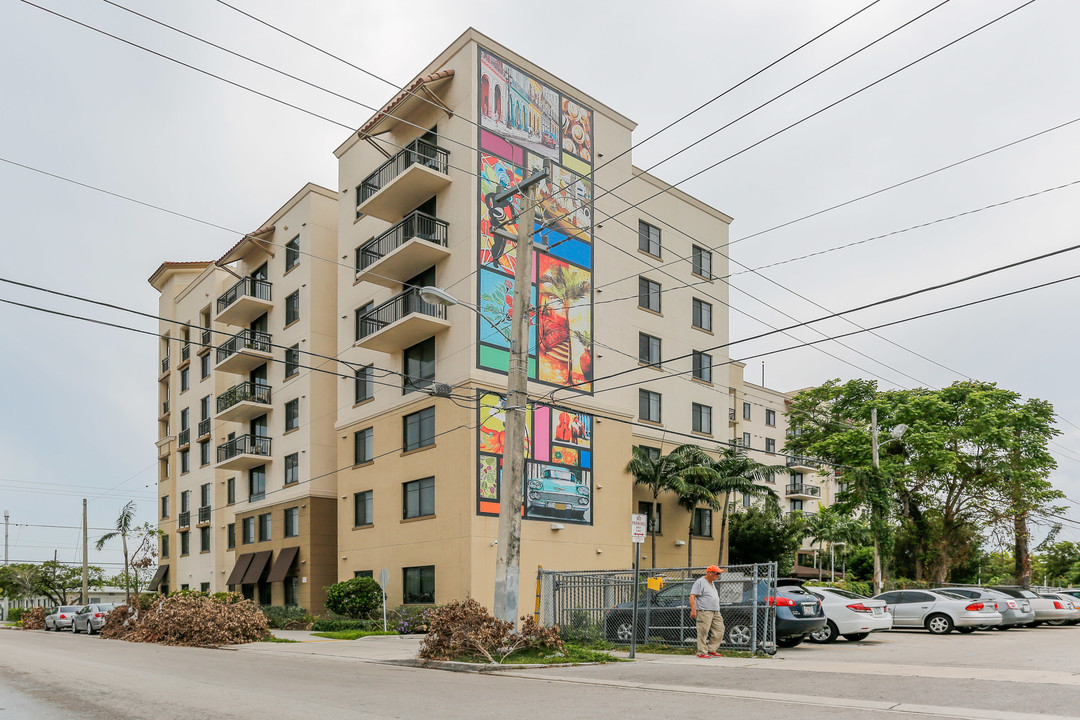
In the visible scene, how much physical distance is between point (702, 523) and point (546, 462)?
36.4 ft

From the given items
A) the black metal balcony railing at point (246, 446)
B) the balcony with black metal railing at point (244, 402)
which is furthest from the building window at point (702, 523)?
the balcony with black metal railing at point (244, 402)

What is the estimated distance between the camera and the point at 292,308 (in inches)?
1644

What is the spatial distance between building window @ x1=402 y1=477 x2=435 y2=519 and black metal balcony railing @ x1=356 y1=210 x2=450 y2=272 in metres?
8.30

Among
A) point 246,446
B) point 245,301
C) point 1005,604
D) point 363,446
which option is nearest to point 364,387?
point 363,446

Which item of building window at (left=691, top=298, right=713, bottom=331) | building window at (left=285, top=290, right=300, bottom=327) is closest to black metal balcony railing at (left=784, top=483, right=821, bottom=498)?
building window at (left=691, top=298, right=713, bottom=331)

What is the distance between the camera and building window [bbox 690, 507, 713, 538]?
39.2 metres

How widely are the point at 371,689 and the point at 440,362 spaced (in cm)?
1946

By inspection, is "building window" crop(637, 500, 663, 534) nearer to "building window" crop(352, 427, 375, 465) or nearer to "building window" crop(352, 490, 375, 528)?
"building window" crop(352, 490, 375, 528)

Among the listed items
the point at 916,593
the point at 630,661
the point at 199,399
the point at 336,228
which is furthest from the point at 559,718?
the point at 199,399

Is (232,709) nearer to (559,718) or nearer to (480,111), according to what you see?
(559,718)

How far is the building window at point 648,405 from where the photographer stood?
37.5m

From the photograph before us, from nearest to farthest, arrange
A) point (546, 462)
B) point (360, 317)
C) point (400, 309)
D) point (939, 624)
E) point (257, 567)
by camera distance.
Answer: point (939, 624) → point (546, 462) → point (400, 309) → point (360, 317) → point (257, 567)

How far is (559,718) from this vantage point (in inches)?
376

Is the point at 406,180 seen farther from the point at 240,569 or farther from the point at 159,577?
the point at 159,577
